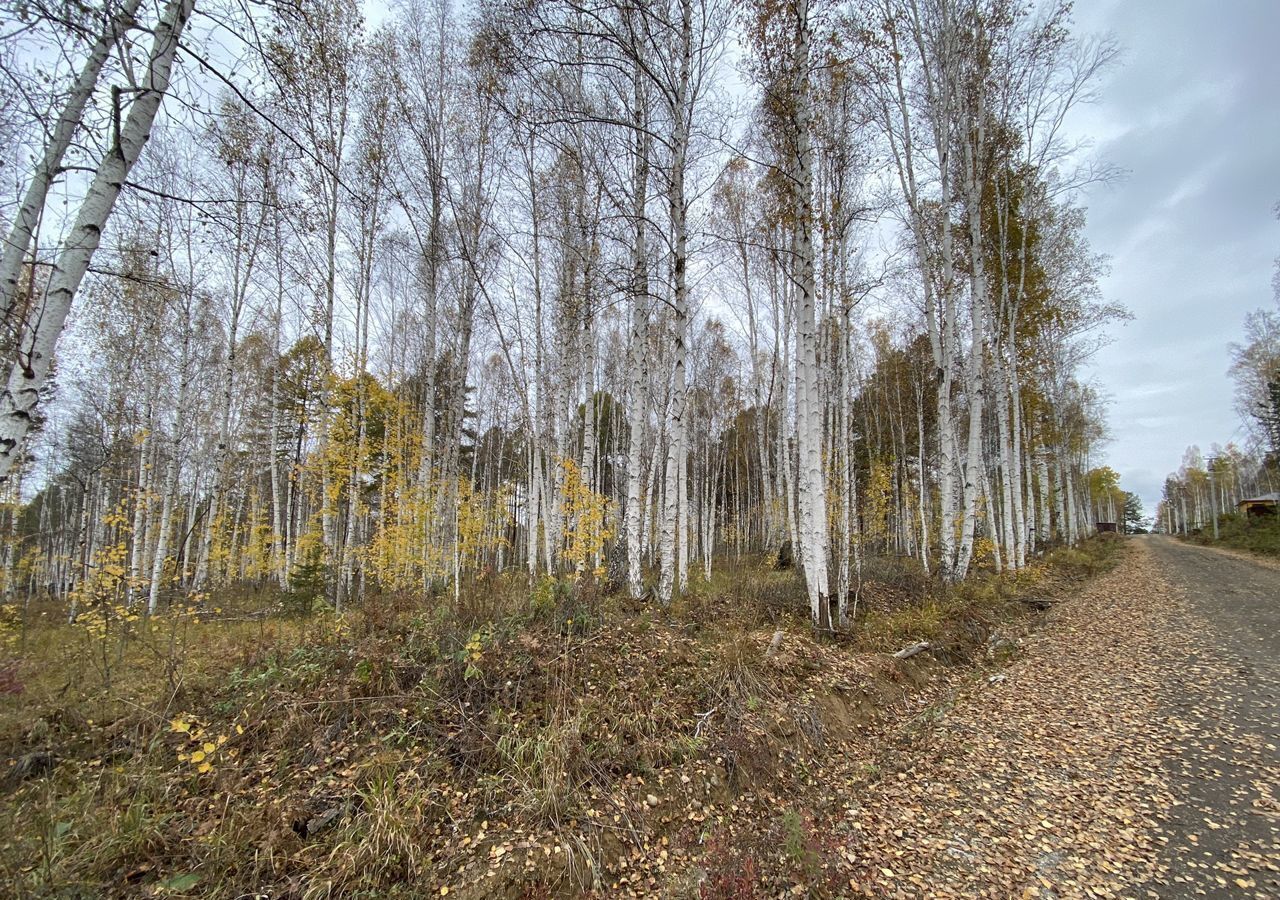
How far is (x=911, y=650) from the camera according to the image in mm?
6234

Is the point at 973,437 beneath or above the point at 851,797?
above

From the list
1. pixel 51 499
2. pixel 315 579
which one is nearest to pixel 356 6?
pixel 315 579

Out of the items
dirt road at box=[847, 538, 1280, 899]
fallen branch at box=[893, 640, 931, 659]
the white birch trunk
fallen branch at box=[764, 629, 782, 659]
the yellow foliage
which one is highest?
the white birch trunk

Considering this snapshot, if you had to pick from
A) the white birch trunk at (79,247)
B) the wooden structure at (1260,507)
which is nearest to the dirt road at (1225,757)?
the white birch trunk at (79,247)

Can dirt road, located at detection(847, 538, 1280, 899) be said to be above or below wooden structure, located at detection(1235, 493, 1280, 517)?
below

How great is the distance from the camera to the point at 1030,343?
1731 cm

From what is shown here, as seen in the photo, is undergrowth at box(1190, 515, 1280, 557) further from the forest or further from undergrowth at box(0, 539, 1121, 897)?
undergrowth at box(0, 539, 1121, 897)

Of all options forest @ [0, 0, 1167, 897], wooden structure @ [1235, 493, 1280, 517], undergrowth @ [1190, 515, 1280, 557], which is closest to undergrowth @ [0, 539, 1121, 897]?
forest @ [0, 0, 1167, 897]

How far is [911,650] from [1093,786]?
268 cm

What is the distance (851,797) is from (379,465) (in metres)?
13.9

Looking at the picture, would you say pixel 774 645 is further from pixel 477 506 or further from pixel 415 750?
pixel 477 506

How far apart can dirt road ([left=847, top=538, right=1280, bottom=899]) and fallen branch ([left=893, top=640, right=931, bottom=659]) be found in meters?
0.69

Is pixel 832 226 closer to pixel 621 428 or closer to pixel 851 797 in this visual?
pixel 851 797

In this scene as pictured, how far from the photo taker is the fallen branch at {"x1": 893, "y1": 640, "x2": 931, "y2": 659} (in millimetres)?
6089
